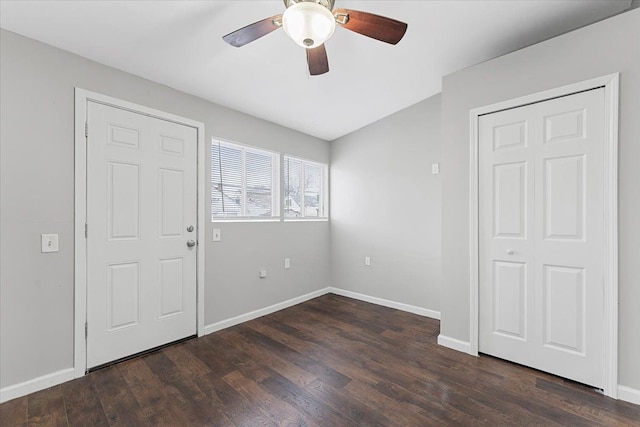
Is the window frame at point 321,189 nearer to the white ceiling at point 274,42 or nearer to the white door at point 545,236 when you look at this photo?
the white ceiling at point 274,42

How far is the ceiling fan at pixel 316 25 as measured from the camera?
135 centimetres

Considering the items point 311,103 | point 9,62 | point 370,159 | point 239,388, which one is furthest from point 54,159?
point 370,159

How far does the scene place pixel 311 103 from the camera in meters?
3.20

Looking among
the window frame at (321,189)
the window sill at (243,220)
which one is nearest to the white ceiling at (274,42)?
the window frame at (321,189)

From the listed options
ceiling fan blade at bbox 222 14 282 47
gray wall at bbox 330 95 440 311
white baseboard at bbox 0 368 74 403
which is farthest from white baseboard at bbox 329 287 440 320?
ceiling fan blade at bbox 222 14 282 47

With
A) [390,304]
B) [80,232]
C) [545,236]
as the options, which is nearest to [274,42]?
[80,232]

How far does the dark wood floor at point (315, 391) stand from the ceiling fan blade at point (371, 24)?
2.25 m

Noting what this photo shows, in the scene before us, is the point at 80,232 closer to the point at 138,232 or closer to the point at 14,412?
the point at 138,232

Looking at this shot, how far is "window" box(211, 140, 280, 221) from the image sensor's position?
309 cm

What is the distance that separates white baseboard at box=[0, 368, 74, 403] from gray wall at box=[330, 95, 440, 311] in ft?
10.4

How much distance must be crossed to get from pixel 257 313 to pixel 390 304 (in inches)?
68.5

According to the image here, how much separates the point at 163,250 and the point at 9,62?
1679mm

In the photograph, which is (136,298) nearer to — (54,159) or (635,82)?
(54,159)

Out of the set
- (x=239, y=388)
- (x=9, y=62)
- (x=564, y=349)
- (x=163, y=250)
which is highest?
(x=9, y=62)
